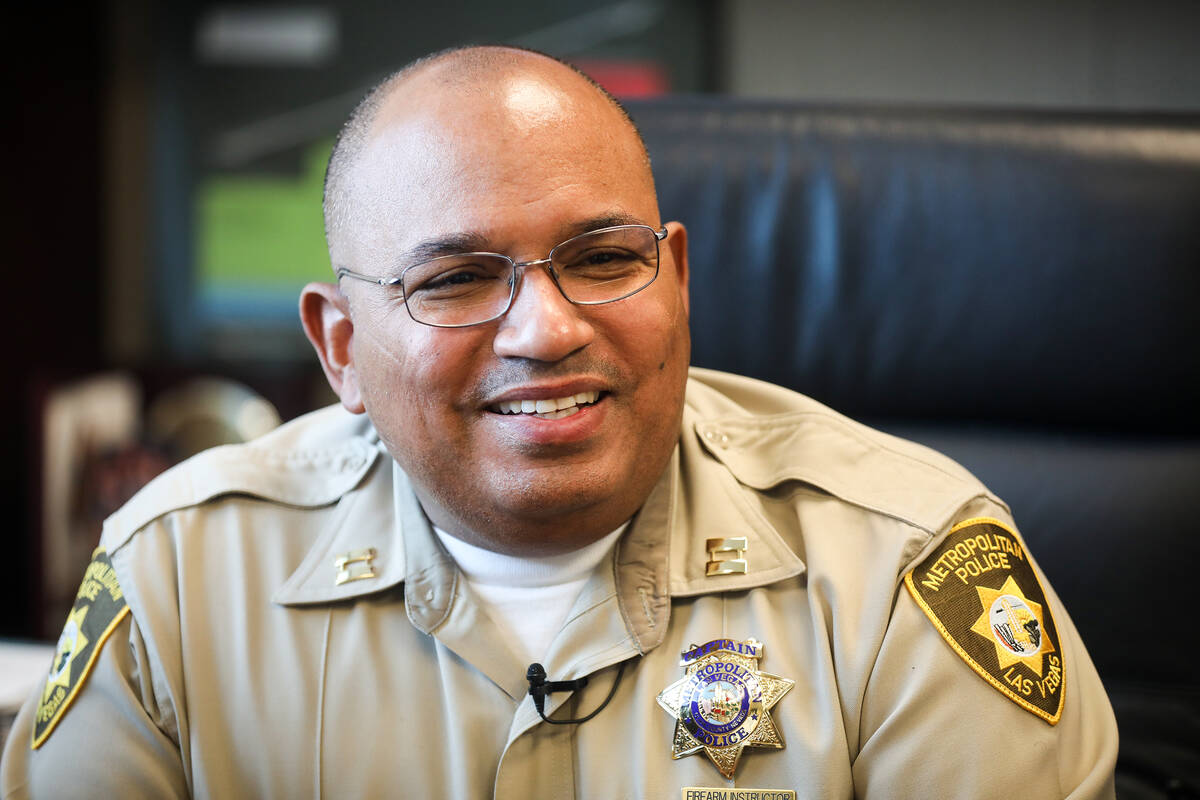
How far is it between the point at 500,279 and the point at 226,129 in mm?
2145

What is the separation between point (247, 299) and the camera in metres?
2.95

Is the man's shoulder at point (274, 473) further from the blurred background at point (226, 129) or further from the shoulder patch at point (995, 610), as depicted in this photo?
the blurred background at point (226, 129)

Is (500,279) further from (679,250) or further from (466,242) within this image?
(679,250)

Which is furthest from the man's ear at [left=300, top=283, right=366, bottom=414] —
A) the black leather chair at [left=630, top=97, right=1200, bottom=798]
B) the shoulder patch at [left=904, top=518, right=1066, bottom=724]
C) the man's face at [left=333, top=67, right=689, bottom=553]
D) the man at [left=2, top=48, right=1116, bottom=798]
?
the shoulder patch at [left=904, top=518, right=1066, bottom=724]

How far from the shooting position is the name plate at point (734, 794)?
1.07 meters

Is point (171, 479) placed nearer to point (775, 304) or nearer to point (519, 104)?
point (519, 104)

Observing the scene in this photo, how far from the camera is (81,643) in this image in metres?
1.22

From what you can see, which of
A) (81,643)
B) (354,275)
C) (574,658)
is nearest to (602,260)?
(354,275)

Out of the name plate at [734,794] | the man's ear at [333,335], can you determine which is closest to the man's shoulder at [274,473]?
the man's ear at [333,335]

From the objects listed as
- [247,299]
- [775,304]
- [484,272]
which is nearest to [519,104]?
[484,272]

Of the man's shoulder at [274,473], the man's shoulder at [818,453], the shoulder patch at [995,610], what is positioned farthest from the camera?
the man's shoulder at [274,473]

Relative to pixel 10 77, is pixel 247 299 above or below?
below

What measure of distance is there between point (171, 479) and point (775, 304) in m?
0.81

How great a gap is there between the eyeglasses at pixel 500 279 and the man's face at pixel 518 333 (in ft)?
0.04
